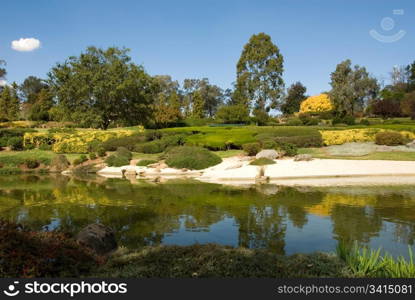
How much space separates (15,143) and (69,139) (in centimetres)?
452

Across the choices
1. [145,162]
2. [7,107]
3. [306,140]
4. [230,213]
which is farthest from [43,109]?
[230,213]

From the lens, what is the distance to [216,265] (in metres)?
5.21

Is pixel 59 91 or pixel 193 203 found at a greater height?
pixel 59 91

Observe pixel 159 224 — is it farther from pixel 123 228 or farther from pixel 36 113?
pixel 36 113

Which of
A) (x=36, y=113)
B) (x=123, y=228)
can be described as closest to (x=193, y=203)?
(x=123, y=228)

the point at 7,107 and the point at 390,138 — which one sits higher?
the point at 7,107

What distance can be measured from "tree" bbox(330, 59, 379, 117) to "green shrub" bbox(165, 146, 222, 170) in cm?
3578

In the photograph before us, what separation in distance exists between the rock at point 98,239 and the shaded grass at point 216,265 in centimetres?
68

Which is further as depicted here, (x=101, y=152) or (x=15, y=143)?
(x=15, y=143)

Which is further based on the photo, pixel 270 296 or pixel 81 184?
pixel 81 184

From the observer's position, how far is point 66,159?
23.3 metres

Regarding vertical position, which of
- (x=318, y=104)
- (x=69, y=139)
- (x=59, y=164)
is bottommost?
→ (x=59, y=164)

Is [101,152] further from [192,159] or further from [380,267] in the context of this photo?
[380,267]

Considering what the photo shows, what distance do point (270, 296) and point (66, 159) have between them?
21.8m
